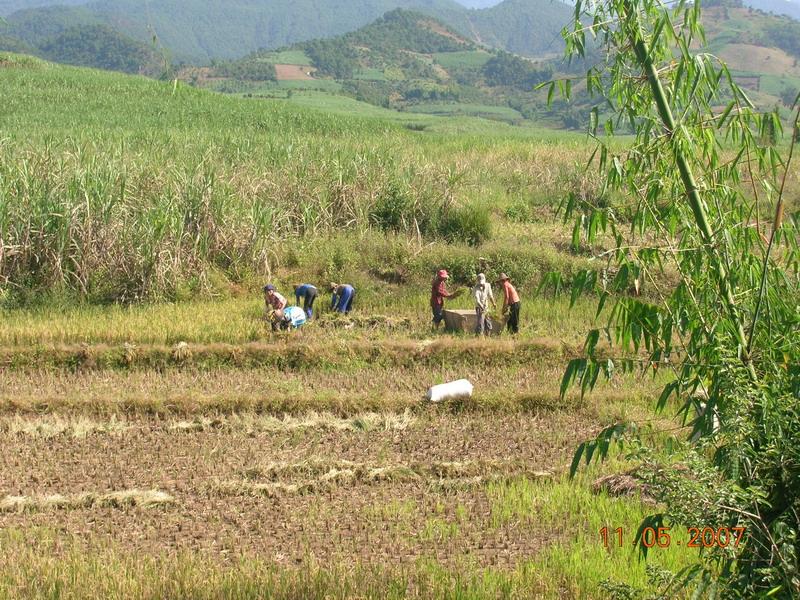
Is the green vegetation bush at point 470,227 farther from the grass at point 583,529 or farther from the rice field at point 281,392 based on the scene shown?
the grass at point 583,529

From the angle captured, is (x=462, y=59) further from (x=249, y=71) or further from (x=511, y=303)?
(x=511, y=303)

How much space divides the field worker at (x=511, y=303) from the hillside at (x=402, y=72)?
54.9 m

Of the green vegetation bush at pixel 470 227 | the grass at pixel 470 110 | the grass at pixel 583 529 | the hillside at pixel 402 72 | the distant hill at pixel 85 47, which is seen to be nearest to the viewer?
the grass at pixel 583 529

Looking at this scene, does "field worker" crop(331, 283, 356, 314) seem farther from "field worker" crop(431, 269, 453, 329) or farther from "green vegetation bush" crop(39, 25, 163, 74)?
"green vegetation bush" crop(39, 25, 163, 74)

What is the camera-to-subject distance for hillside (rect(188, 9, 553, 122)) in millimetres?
81500

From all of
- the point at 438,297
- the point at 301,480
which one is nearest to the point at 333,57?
the point at 438,297

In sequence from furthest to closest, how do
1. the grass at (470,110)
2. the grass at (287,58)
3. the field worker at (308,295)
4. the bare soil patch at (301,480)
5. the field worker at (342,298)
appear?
the grass at (287,58), the grass at (470,110), the field worker at (342,298), the field worker at (308,295), the bare soil patch at (301,480)

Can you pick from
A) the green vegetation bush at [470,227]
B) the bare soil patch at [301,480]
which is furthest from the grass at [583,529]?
the green vegetation bush at [470,227]

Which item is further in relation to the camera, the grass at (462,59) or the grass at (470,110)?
the grass at (462,59)

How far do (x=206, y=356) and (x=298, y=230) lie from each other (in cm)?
519

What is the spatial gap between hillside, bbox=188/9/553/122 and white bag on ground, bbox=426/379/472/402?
57038mm

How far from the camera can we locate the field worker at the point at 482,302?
11.9 m

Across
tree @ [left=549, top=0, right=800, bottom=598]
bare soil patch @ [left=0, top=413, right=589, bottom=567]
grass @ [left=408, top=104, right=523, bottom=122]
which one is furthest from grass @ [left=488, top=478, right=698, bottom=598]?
grass @ [left=408, top=104, right=523, bottom=122]

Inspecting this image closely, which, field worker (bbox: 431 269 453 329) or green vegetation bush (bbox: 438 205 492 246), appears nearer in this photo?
field worker (bbox: 431 269 453 329)
